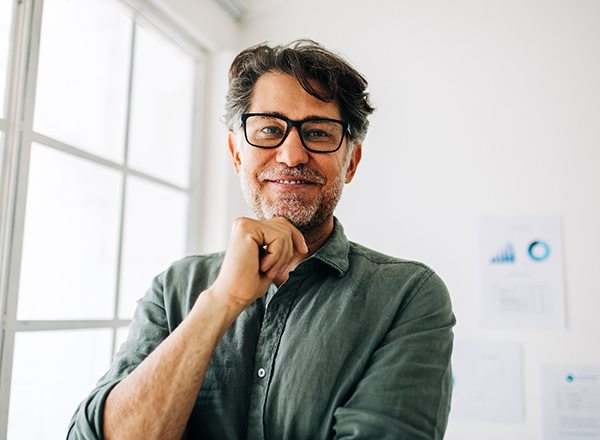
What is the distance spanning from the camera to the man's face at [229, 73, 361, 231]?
119 cm

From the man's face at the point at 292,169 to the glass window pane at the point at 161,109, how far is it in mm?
815

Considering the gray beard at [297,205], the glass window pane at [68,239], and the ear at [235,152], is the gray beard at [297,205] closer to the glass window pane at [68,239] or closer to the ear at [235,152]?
the ear at [235,152]

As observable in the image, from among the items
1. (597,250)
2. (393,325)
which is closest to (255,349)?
(393,325)

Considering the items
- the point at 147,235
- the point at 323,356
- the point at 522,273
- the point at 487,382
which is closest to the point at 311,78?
the point at 323,356

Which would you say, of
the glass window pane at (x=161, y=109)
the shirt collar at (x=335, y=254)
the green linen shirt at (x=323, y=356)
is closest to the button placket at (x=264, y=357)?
the green linen shirt at (x=323, y=356)

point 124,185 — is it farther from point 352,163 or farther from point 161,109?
point 352,163

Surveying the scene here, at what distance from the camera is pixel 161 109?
213 cm

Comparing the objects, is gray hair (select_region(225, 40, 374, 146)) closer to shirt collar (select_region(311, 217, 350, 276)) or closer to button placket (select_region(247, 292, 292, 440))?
shirt collar (select_region(311, 217, 350, 276))

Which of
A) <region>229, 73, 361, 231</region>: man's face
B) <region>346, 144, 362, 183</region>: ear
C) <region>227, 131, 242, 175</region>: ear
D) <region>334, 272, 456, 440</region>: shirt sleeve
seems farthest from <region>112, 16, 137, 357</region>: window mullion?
<region>334, 272, 456, 440</region>: shirt sleeve

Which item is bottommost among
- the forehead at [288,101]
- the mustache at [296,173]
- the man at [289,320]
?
the man at [289,320]

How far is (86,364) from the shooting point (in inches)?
67.2

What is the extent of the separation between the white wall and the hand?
3.84ft

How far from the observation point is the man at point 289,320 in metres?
0.97

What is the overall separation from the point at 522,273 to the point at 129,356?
1.46 meters
